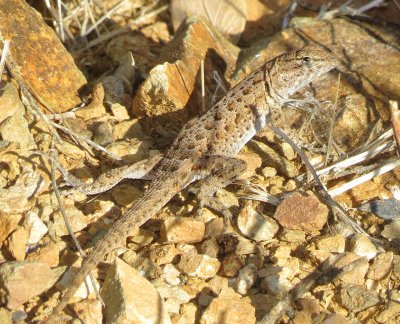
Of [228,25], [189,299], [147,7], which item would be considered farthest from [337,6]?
[189,299]

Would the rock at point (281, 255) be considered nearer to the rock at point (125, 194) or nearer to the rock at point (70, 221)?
the rock at point (125, 194)

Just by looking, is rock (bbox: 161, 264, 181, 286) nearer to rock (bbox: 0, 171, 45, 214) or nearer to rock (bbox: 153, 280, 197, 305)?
rock (bbox: 153, 280, 197, 305)

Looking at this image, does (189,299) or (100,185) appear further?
(100,185)

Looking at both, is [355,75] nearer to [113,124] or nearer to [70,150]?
[113,124]

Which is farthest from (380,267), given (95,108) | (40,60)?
(40,60)

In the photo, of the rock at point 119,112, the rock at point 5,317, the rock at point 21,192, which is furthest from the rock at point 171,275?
the rock at point 119,112

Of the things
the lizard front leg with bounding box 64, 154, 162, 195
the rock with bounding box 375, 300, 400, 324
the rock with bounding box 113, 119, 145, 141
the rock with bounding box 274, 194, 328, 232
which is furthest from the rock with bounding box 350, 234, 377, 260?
the rock with bounding box 113, 119, 145, 141

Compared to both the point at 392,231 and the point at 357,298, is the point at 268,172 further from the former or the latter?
the point at 357,298
